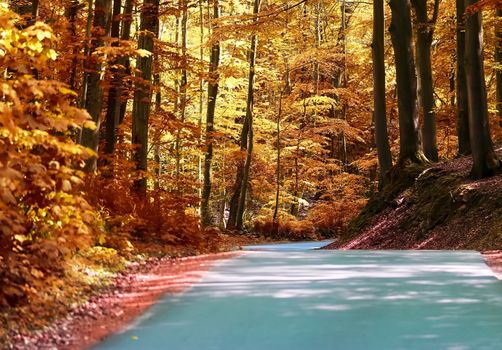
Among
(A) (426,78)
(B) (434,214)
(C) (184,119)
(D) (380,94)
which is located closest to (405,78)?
(D) (380,94)

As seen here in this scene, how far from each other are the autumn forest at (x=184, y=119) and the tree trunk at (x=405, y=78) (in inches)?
1.5

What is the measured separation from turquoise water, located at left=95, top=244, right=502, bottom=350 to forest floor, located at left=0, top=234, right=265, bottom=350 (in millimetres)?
223

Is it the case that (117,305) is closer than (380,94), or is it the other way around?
(117,305)

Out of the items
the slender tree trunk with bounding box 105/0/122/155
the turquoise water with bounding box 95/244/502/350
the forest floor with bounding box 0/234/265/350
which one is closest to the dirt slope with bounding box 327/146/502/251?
the turquoise water with bounding box 95/244/502/350

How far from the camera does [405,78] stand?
17188 mm

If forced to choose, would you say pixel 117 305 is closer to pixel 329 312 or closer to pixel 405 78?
pixel 329 312

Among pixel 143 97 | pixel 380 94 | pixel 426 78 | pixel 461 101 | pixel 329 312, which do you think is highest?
pixel 426 78

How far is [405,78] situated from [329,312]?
1314 cm

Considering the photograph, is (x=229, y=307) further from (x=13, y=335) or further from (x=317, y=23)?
(x=317, y=23)

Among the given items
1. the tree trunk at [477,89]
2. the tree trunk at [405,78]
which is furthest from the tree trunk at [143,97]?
the tree trunk at [405,78]

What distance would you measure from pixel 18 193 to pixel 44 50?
4.79 feet

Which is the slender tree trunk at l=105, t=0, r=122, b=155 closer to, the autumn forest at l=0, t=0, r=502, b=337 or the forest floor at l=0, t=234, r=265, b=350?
the autumn forest at l=0, t=0, r=502, b=337

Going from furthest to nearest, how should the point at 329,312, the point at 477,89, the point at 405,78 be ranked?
1. the point at 405,78
2. the point at 477,89
3. the point at 329,312

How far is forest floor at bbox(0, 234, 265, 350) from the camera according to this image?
4539 millimetres
